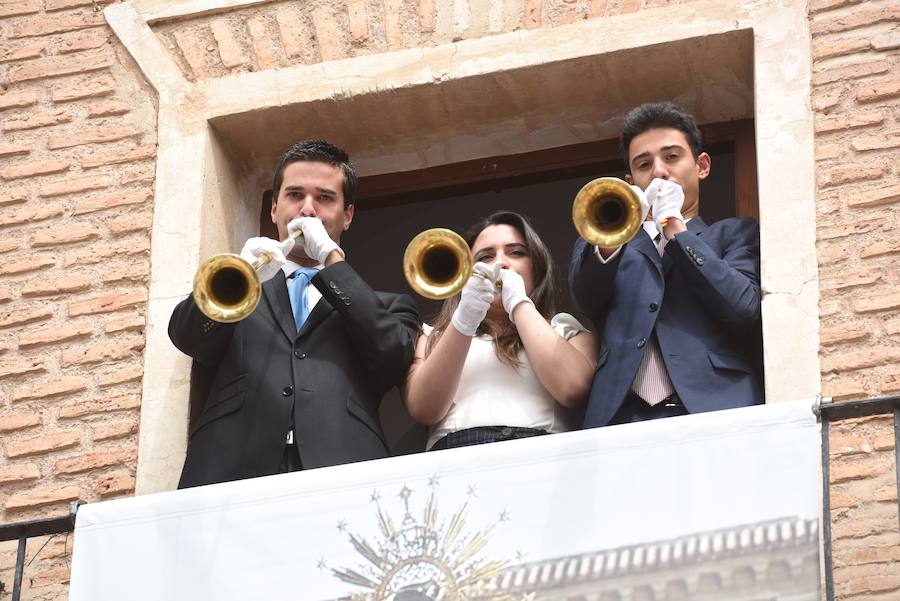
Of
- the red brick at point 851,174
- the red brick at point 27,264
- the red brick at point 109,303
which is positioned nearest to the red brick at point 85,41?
the red brick at point 27,264

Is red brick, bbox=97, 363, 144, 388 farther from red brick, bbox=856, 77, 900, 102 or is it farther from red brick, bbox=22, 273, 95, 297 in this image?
red brick, bbox=856, 77, 900, 102

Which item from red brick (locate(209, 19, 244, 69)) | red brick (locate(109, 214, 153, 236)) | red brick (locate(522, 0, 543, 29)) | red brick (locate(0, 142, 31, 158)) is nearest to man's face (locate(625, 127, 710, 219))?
red brick (locate(522, 0, 543, 29))

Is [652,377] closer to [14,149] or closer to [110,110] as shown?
[110,110]

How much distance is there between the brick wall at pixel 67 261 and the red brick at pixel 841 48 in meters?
2.30

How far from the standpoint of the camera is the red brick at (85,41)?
7.08m

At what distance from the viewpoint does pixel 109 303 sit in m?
6.61

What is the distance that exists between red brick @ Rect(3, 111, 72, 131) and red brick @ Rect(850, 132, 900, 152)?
2.73 metres

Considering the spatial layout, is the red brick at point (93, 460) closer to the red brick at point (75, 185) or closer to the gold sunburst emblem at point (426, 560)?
the red brick at point (75, 185)

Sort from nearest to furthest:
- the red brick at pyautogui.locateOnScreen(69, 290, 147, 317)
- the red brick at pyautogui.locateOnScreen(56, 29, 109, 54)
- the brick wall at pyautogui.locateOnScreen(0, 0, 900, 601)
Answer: the brick wall at pyautogui.locateOnScreen(0, 0, 900, 601) → the red brick at pyautogui.locateOnScreen(69, 290, 147, 317) → the red brick at pyautogui.locateOnScreen(56, 29, 109, 54)

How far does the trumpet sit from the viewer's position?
18.9ft

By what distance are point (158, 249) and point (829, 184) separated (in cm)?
224

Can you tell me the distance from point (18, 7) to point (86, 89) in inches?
19.7

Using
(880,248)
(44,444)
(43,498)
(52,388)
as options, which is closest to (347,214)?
(52,388)

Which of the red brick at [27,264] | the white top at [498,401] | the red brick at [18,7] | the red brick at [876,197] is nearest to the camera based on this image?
the white top at [498,401]
